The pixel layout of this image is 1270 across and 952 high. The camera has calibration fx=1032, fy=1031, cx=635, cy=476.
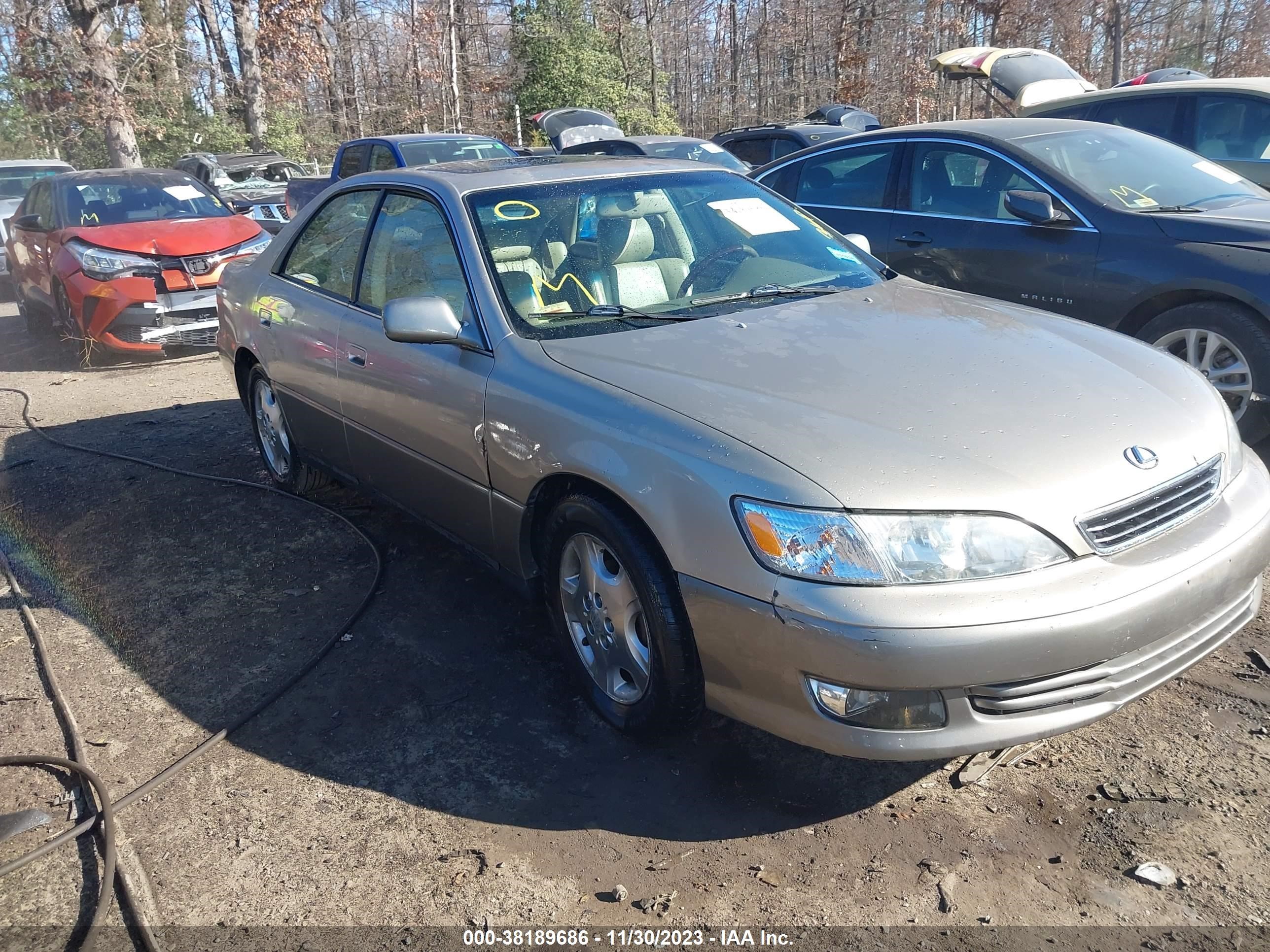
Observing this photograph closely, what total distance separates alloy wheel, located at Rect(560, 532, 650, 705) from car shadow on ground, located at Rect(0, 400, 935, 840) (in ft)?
0.61

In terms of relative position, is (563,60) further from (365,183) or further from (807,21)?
(365,183)

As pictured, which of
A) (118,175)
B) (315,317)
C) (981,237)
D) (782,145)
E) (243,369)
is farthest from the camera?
(782,145)

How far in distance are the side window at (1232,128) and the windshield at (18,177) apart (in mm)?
14713

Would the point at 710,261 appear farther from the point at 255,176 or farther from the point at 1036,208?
the point at 255,176

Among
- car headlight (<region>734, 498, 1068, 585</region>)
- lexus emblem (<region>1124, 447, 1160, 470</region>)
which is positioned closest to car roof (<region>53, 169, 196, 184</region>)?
car headlight (<region>734, 498, 1068, 585</region>)

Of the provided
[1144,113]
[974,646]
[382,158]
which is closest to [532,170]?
[974,646]

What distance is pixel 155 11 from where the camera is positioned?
78.7 feet

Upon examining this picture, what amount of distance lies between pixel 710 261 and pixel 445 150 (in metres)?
8.93

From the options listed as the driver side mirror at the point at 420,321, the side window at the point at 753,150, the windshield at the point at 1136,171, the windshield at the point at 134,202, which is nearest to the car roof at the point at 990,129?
the windshield at the point at 1136,171

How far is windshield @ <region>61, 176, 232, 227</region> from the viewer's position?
941 cm

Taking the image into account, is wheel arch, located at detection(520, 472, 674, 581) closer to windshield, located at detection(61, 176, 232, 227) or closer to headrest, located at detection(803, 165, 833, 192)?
headrest, located at detection(803, 165, 833, 192)

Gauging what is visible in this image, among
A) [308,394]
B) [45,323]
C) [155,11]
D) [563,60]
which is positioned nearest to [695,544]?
[308,394]

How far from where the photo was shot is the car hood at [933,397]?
2471 mm

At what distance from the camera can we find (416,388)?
3721 millimetres
